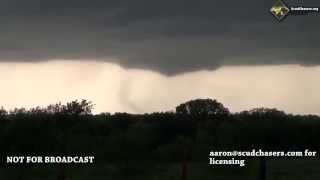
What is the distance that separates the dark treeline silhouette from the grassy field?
35 cm

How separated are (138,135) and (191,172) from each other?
3043 millimetres

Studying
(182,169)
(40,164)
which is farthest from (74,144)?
(182,169)

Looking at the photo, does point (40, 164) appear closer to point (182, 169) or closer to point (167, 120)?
point (182, 169)

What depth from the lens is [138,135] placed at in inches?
1812

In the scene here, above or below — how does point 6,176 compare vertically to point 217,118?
below

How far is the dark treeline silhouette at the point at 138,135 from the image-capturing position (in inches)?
1726

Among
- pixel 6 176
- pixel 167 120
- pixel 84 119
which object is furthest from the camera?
pixel 167 120

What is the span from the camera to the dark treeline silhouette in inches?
1726

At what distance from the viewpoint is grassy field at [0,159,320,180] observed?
142 feet

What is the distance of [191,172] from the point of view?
46.6 metres

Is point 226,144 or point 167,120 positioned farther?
point 167,120

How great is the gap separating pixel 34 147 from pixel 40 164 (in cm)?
108

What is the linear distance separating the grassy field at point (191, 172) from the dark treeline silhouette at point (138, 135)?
1.15 ft

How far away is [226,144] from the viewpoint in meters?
47.2
